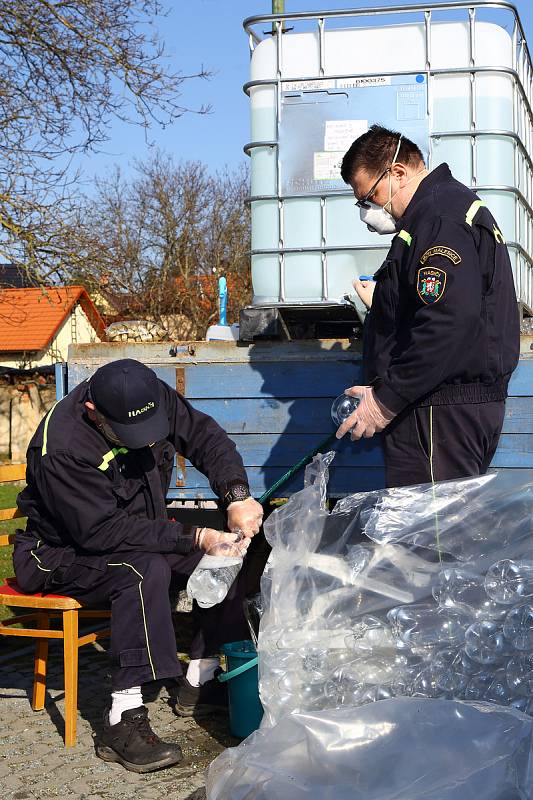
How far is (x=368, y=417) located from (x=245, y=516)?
0.68 m

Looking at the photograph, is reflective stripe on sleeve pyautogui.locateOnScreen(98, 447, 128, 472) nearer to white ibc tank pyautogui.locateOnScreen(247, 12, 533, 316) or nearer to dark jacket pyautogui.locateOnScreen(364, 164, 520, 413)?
dark jacket pyautogui.locateOnScreen(364, 164, 520, 413)

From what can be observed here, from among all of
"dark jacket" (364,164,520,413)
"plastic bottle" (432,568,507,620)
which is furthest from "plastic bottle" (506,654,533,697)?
"dark jacket" (364,164,520,413)

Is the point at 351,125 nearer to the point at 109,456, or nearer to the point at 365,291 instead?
the point at 365,291

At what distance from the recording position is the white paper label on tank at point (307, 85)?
4.49 m

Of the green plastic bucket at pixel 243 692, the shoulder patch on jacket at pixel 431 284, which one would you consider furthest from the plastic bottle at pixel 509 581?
the green plastic bucket at pixel 243 692

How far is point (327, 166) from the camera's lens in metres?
4.52

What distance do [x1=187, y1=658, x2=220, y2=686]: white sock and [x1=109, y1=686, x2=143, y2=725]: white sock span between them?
0.51m

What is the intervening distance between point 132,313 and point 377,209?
23038 mm

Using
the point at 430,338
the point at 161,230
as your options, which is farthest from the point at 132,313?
the point at 430,338

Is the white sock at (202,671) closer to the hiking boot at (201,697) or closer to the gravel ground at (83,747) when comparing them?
the hiking boot at (201,697)

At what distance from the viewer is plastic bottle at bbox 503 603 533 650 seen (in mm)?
2629

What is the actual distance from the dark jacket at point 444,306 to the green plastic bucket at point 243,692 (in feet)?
3.52

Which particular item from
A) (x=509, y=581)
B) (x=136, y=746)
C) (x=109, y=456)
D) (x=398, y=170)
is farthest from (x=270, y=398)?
(x=509, y=581)

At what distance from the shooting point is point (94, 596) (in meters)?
3.57
